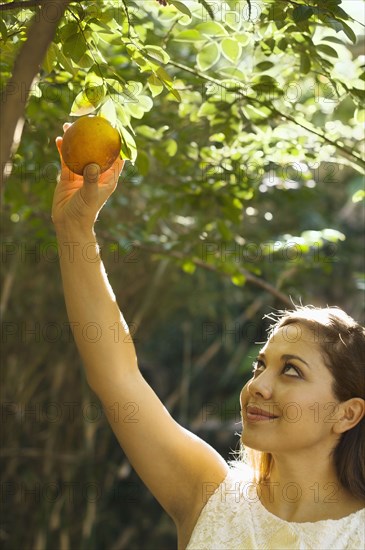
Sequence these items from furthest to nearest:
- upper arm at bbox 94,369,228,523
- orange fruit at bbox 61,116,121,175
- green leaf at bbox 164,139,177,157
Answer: green leaf at bbox 164,139,177,157
upper arm at bbox 94,369,228,523
orange fruit at bbox 61,116,121,175

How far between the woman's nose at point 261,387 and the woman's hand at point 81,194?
35cm

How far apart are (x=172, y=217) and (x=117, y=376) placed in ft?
4.26

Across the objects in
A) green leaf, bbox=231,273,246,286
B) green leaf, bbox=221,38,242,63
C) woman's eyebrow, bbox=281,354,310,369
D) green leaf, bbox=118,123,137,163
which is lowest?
green leaf, bbox=231,273,246,286

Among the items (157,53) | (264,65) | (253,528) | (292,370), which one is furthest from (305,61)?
(253,528)

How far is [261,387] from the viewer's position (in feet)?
4.32

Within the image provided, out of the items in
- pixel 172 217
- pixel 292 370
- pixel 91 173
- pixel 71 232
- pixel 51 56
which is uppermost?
pixel 51 56

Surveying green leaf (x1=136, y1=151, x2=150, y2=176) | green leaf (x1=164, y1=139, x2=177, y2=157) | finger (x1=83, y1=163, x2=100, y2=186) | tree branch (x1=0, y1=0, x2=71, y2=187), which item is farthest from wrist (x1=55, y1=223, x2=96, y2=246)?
green leaf (x1=164, y1=139, x2=177, y2=157)

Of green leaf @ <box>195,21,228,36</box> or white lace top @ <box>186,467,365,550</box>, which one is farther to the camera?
green leaf @ <box>195,21,228,36</box>

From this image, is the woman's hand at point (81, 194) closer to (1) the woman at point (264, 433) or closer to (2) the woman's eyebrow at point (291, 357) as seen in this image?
(1) the woman at point (264, 433)

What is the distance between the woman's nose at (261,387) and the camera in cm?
131

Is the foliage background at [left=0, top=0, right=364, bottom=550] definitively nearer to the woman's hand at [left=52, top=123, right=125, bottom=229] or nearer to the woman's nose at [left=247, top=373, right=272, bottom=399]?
the woman's hand at [left=52, top=123, right=125, bottom=229]

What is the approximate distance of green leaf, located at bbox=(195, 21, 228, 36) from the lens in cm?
143

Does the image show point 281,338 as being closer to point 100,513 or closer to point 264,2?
point 264,2

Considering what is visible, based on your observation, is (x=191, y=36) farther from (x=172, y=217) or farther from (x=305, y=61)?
(x=172, y=217)
